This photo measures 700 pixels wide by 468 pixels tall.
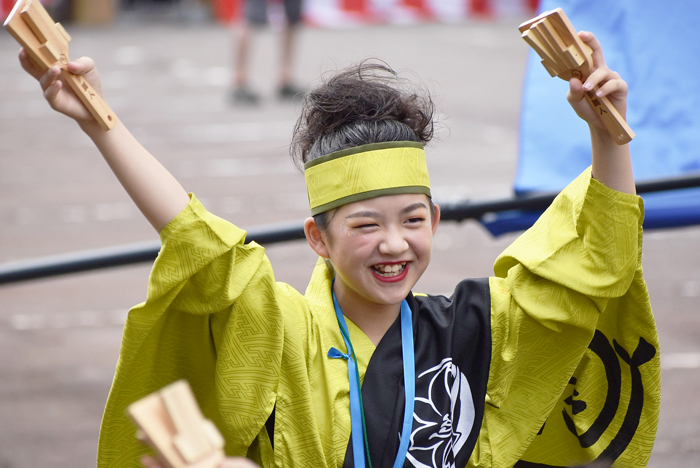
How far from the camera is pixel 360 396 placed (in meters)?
1.84

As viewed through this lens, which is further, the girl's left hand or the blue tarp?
the blue tarp

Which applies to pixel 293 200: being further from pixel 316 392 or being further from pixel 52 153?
pixel 316 392

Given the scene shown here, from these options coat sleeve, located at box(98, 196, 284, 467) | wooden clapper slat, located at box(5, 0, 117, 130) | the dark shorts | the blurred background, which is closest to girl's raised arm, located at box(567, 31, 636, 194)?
the blurred background

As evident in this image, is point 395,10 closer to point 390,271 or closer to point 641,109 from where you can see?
point 641,109

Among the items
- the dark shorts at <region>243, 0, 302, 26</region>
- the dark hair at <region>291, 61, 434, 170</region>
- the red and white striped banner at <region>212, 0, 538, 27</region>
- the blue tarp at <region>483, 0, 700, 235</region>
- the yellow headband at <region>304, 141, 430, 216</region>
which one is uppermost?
the red and white striped banner at <region>212, 0, 538, 27</region>

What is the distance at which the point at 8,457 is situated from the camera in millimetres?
3410

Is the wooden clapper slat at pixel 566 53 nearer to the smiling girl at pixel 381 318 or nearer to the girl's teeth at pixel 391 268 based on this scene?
the smiling girl at pixel 381 318

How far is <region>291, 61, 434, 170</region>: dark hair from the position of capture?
6.27ft

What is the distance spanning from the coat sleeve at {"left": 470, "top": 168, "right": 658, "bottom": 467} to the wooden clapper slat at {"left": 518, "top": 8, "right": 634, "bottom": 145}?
149 millimetres

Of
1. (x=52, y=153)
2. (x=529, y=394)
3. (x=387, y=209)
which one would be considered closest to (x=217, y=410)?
(x=387, y=209)

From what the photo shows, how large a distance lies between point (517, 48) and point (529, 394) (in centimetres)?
1148

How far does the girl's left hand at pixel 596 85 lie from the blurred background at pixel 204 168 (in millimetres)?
478

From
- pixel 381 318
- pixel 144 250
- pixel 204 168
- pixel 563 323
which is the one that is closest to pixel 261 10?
pixel 204 168

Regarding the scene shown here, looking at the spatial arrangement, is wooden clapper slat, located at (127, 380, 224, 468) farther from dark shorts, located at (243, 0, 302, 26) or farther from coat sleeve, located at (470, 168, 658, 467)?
dark shorts, located at (243, 0, 302, 26)
